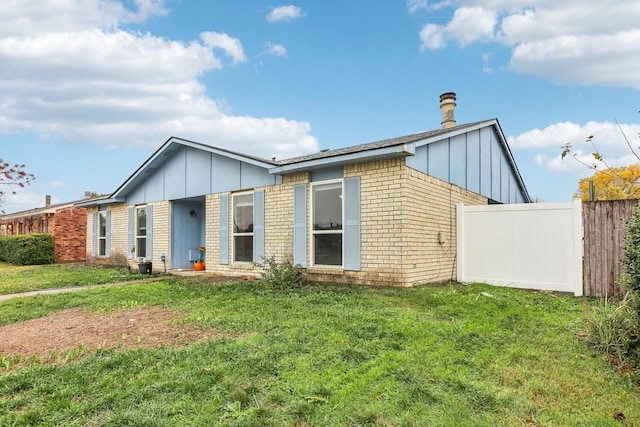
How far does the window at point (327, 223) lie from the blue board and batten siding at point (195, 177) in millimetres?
1537

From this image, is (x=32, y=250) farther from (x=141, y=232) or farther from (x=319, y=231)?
(x=319, y=231)

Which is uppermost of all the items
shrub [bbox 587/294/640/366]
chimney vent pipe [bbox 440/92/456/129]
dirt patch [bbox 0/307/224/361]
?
chimney vent pipe [bbox 440/92/456/129]

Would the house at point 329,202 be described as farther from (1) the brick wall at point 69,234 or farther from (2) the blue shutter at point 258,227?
(1) the brick wall at point 69,234

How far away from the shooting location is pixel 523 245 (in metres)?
8.29

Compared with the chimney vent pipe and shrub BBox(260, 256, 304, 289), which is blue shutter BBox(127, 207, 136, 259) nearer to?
shrub BBox(260, 256, 304, 289)

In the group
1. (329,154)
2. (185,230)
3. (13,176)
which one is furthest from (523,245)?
(13,176)

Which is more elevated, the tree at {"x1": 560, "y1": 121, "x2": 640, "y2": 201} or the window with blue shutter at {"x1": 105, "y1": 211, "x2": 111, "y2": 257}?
the tree at {"x1": 560, "y1": 121, "x2": 640, "y2": 201}

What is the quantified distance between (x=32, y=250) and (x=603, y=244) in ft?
77.4

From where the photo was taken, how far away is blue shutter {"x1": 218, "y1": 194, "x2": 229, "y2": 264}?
445 inches

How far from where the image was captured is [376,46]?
11.7m

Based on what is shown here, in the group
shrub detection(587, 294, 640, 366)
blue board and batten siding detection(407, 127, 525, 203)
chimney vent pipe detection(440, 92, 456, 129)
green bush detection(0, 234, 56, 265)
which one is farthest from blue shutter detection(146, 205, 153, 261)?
shrub detection(587, 294, 640, 366)

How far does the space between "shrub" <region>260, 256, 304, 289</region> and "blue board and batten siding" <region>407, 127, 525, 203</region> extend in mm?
3588

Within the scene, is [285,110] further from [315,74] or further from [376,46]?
[376,46]

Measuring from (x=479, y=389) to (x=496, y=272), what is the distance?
646cm
